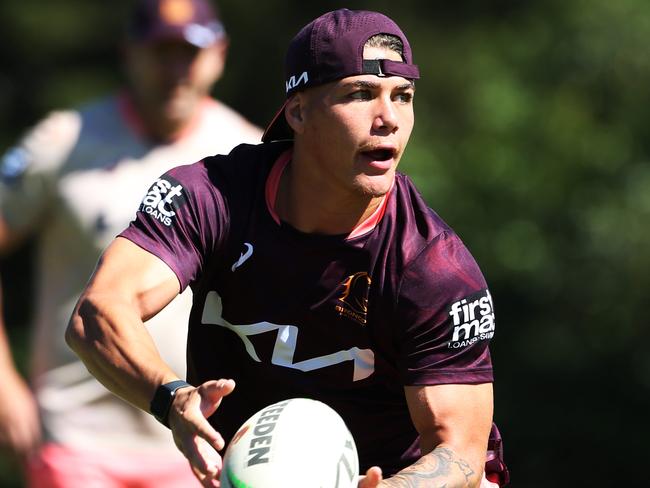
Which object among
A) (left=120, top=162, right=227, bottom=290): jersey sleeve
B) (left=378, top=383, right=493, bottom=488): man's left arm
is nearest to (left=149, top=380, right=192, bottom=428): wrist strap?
(left=120, top=162, right=227, bottom=290): jersey sleeve

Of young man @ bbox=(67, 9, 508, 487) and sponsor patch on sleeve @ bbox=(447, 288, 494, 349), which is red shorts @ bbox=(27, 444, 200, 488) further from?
sponsor patch on sleeve @ bbox=(447, 288, 494, 349)

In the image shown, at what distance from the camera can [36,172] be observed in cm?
791

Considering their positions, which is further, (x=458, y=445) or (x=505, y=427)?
(x=505, y=427)

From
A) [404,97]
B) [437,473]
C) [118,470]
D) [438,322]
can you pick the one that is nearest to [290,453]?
[437,473]

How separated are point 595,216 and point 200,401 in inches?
325

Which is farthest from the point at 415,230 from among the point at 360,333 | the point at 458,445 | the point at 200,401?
the point at 200,401

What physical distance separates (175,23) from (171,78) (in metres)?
0.30

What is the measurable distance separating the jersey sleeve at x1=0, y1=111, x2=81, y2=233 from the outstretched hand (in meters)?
3.51

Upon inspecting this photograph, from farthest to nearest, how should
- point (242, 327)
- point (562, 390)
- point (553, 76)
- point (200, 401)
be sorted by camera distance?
point (553, 76) → point (562, 390) → point (242, 327) → point (200, 401)

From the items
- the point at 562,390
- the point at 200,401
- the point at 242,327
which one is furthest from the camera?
the point at 562,390

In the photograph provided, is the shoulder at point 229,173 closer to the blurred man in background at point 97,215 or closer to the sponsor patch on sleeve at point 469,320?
the sponsor patch on sleeve at point 469,320

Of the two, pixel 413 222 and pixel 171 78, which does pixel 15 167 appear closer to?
pixel 171 78

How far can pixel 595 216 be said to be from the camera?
1237 centimetres

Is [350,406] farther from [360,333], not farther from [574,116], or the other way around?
[574,116]
